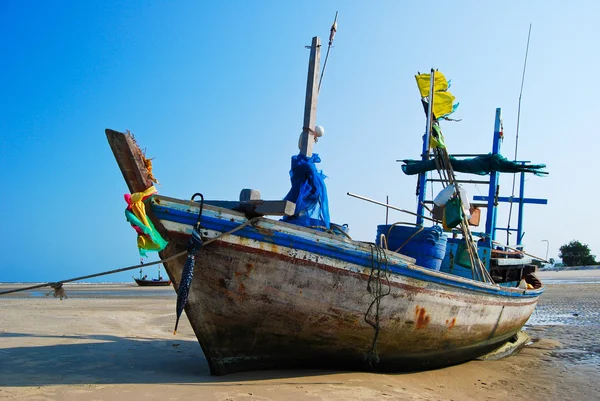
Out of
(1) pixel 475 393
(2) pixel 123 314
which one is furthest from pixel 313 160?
(2) pixel 123 314

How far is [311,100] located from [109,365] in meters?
4.10

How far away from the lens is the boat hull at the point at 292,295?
200 inches

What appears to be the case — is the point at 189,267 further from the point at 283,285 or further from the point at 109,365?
the point at 109,365

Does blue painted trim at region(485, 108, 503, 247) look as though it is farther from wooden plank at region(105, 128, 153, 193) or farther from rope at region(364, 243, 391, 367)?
wooden plank at region(105, 128, 153, 193)

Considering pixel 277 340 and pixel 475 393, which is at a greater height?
pixel 277 340

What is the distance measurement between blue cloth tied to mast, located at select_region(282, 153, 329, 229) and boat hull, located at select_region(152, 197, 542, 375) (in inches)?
33.2

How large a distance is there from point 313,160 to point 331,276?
1603 mm

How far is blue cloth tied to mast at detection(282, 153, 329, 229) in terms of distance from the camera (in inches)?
237

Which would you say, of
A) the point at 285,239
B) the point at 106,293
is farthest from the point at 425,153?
the point at 106,293

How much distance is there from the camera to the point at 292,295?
523cm

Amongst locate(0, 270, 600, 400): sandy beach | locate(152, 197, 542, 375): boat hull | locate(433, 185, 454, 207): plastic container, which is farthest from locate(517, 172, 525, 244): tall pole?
locate(152, 197, 542, 375): boat hull

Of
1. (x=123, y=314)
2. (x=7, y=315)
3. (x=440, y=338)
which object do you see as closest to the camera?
(x=440, y=338)

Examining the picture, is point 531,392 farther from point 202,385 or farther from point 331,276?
point 202,385

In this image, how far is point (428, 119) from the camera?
8.79m
